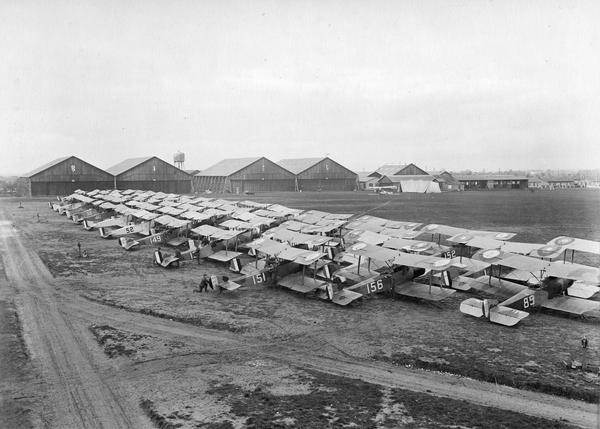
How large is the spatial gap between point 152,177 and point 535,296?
78586 millimetres

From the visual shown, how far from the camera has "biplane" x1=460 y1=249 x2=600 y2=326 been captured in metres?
15.7

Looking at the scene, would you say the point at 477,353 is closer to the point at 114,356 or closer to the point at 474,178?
the point at 114,356

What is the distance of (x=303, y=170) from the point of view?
95.8m

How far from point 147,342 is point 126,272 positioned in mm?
10330

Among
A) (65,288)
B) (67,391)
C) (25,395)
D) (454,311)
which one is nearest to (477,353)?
(454,311)

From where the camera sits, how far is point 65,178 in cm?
7962

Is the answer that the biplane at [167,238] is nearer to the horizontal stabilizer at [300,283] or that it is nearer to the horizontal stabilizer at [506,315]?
the horizontal stabilizer at [300,283]

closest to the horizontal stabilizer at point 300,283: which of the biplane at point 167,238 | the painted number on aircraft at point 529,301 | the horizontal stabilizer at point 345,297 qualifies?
the horizontal stabilizer at point 345,297

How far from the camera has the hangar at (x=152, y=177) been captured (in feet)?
274

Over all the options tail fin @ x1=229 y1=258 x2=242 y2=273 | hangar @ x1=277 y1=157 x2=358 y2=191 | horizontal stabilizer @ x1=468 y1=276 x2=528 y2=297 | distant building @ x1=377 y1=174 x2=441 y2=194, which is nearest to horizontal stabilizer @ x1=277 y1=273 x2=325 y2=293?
tail fin @ x1=229 y1=258 x2=242 y2=273

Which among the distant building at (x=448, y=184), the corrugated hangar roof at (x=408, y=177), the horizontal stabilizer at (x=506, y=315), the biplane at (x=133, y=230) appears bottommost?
the horizontal stabilizer at (x=506, y=315)

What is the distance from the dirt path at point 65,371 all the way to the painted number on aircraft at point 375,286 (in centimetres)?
1009

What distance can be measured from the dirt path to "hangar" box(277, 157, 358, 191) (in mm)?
77475

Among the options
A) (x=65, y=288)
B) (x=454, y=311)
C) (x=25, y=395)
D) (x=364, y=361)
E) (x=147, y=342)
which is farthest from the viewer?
(x=65, y=288)
